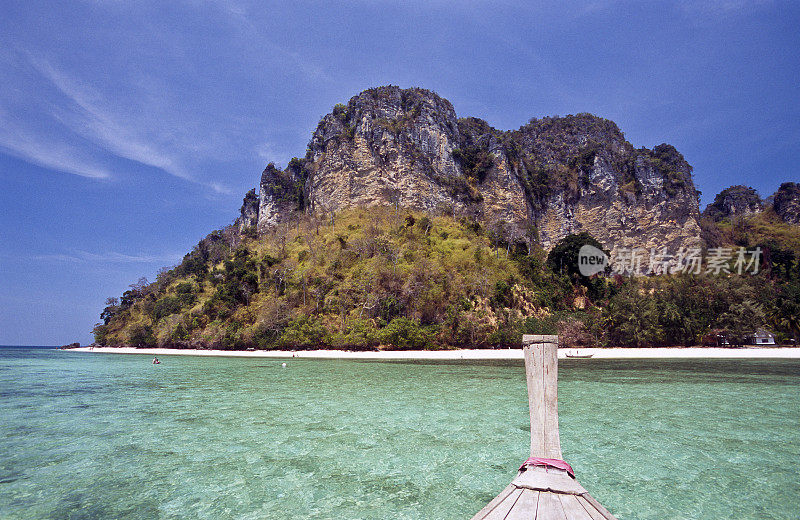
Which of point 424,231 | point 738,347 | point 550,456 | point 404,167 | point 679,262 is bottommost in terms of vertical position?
point 738,347

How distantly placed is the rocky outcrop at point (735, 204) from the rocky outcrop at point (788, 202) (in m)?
3.75

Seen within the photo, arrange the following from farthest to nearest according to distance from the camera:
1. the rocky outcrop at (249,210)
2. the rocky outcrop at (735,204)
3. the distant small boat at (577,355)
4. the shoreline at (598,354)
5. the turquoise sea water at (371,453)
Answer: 1. the rocky outcrop at (249,210)
2. the rocky outcrop at (735,204)
3. the distant small boat at (577,355)
4. the shoreline at (598,354)
5. the turquoise sea water at (371,453)

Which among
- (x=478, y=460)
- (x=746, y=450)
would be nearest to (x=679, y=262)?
(x=746, y=450)

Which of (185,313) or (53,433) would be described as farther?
(185,313)

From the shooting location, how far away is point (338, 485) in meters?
5.07

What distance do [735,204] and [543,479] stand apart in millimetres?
91672

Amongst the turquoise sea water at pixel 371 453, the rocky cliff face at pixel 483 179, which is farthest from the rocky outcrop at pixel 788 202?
the turquoise sea water at pixel 371 453

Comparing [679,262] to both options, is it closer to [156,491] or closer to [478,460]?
[478,460]

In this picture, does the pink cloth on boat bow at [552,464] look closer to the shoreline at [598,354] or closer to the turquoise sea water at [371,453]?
the turquoise sea water at [371,453]

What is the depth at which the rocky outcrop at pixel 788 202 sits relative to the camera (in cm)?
5969

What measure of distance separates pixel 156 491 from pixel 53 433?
4.89m

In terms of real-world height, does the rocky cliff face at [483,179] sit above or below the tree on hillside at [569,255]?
above

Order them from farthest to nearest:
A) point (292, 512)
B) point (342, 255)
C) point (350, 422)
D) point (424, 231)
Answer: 1. point (424, 231)
2. point (342, 255)
3. point (350, 422)
4. point (292, 512)

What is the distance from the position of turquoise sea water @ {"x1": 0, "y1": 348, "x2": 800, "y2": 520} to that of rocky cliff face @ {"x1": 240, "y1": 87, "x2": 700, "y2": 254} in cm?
4765
